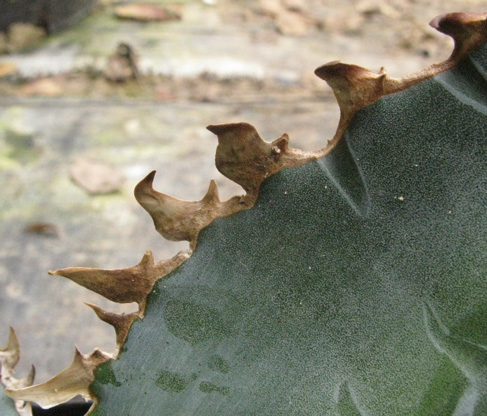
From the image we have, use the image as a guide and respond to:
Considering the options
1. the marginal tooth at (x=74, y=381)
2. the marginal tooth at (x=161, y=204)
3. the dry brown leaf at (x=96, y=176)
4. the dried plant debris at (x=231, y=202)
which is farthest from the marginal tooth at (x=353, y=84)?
the dry brown leaf at (x=96, y=176)

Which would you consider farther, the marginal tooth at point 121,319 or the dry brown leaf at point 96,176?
the dry brown leaf at point 96,176

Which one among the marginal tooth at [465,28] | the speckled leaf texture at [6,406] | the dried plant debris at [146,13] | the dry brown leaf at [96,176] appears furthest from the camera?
the dried plant debris at [146,13]

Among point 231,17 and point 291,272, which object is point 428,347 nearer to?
point 291,272

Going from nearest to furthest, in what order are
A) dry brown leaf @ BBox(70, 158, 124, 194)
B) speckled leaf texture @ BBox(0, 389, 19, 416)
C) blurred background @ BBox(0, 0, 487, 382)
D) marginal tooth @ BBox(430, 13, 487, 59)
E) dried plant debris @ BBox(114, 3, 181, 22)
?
marginal tooth @ BBox(430, 13, 487, 59) < speckled leaf texture @ BBox(0, 389, 19, 416) < blurred background @ BBox(0, 0, 487, 382) < dry brown leaf @ BBox(70, 158, 124, 194) < dried plant debris @ BBox(114, 3, 181, 22)

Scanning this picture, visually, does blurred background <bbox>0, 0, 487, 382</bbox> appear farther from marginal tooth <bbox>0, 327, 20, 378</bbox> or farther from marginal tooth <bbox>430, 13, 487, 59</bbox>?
marginal tooth <bbox>430, 13, 487, 59</bbox>

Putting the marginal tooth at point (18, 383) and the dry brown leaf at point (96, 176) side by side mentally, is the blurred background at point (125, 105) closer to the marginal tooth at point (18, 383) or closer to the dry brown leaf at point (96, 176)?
the dry brown leaf at point (96, 176)

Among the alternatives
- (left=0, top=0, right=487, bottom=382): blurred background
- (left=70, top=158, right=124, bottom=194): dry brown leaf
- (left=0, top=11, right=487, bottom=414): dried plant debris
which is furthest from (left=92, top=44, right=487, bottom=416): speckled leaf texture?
(left=70, top=158, right=124, bottom=194): dry brown leaf

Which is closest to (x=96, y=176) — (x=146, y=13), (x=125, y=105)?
(x=125, y=105)
